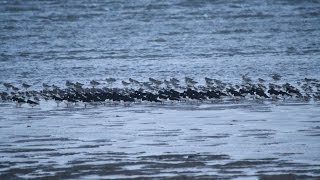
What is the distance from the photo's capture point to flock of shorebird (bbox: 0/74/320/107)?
73.2 feet

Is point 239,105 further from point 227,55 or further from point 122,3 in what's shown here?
point 122,3

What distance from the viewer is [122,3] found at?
5853cm

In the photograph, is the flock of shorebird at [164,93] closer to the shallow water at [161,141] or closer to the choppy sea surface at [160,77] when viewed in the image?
the choppy sea surface at [160,77]

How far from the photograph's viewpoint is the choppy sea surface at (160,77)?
14383 millimetres

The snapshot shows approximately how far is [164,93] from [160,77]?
20.9 ft

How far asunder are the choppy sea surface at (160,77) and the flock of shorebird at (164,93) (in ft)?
1.81

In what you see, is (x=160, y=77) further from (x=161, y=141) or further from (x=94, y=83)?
(x=161, y=141)

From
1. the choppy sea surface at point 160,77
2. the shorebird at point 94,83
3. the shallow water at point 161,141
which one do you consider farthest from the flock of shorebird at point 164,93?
the shallow water at point 161,141

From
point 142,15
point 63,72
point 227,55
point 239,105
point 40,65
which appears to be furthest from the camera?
point 142,15

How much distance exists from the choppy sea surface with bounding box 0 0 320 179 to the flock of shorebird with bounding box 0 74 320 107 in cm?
55

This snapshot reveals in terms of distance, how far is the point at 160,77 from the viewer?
95.1 ft

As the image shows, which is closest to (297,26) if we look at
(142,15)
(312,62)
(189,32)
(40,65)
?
(189,32)

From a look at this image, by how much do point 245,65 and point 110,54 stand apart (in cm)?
764

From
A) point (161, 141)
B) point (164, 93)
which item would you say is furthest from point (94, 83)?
point (161, 141)
